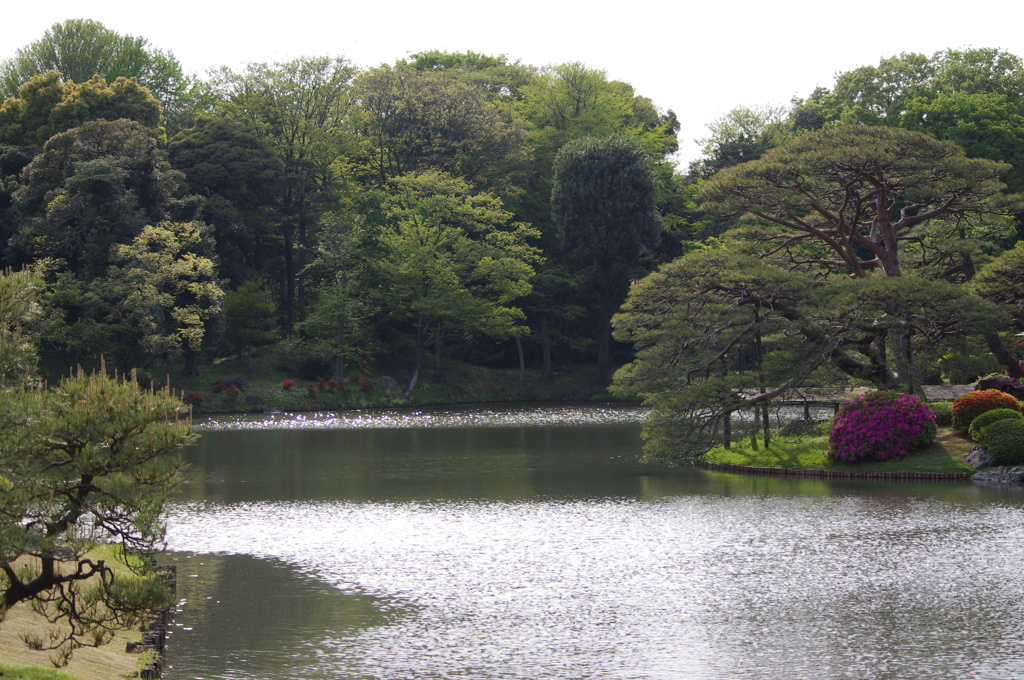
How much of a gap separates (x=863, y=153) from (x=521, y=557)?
1641cm

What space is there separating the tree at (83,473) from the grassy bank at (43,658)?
347 millimetres

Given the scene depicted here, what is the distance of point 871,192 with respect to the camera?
2919 centimetres

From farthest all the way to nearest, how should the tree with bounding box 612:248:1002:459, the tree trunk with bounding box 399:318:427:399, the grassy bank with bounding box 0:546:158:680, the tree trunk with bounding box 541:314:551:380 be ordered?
the tree trunk with bounding box 541:314:551:380
the tree trunk with bounding box 399:318:427:399
the tree with bounding box 612:248:1002:459
the grassy bank with bounding box 0:546:158:680

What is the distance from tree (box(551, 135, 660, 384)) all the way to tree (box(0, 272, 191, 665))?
4718 cm

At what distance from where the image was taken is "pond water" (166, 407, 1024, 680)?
11617 millimetres

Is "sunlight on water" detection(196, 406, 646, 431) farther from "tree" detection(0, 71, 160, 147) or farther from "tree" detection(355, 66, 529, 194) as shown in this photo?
"tree" detection(0, 71, 160, 147)

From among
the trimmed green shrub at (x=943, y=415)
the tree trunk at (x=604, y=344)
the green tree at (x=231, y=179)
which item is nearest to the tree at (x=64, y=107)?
the green tree at (x=231, y=179)

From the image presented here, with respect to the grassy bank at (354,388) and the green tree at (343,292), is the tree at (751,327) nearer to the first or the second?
the grassy bank at (354,388)

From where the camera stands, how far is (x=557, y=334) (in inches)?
2383

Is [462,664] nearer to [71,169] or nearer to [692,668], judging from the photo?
[692,668]

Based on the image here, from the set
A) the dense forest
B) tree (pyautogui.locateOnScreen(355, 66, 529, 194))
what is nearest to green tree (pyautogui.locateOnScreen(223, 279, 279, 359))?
the dense forest

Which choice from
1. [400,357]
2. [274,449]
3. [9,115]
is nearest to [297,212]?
[400,357]

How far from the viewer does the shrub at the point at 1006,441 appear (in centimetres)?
2477

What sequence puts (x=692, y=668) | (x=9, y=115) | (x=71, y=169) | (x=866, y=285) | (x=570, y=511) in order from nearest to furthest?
(x=692, y=668)
(x=570, y=511)
(x=866, y=285)
(x=71, y=169)
(x=9, y=115)
